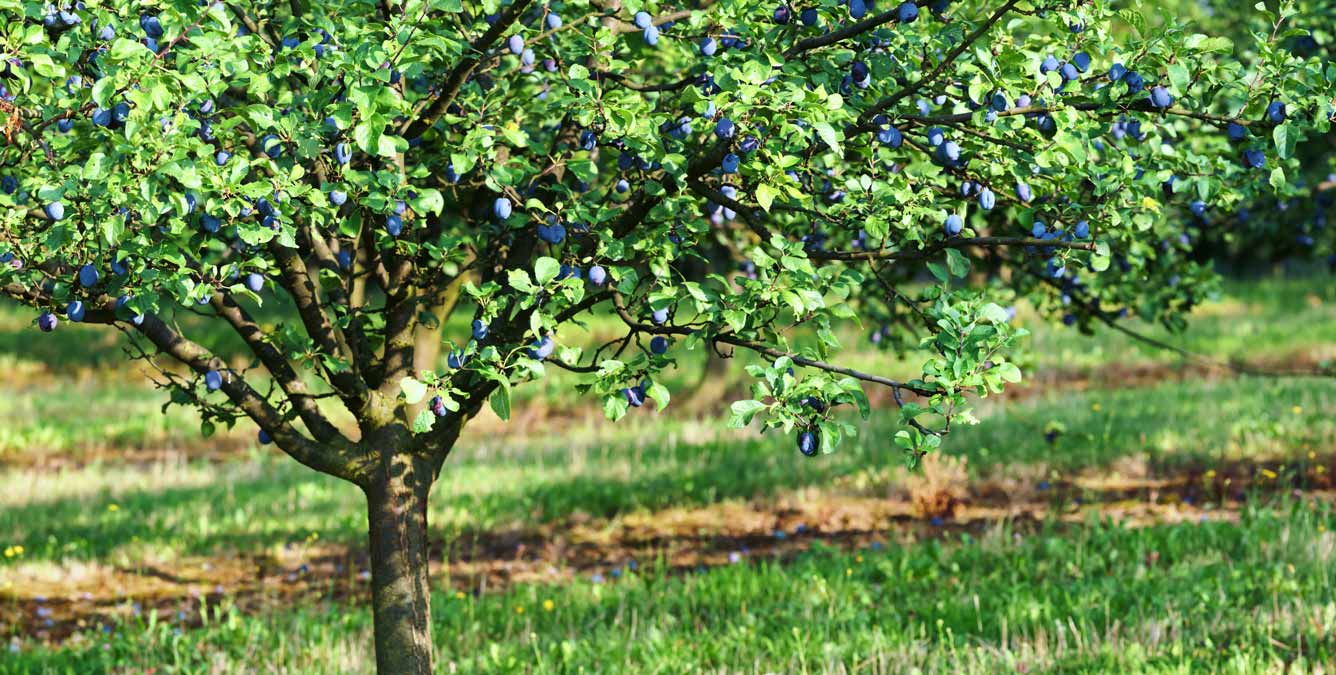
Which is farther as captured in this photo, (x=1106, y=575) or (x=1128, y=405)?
(x=1128, y=405)

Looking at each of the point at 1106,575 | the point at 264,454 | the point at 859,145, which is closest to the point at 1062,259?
the point at 859,145

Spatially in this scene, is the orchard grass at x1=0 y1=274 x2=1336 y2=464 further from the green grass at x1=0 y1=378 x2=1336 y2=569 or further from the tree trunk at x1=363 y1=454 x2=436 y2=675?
the tree trunk at x1=363 y1=454 x2=436 y2=675

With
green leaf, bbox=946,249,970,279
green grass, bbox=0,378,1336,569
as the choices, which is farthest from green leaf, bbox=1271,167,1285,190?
green grass, bbox=0,378,1336,569

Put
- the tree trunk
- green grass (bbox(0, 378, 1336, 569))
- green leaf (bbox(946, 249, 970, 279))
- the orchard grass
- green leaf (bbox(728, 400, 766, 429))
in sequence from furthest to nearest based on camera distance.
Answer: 1. the orchard grass
2. green grass (bbox(0, 378, 1336, 569))
3. the tree trunk
4. green leaf (bbox(946, 249, 970, 279))
5. green leaf (bbox(728, 400, 766, 429))

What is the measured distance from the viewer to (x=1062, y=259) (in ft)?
13.0

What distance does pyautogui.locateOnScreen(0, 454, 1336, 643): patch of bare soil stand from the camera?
24.7ft

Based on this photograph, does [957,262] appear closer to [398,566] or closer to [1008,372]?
[1008,372]

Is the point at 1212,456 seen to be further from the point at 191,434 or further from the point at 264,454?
the point at 191,434

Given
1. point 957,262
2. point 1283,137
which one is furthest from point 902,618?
point 1283,137

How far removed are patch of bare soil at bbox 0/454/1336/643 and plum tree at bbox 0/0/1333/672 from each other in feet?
10.9

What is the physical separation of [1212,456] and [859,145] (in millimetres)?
7005

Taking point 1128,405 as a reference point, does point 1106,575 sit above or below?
below

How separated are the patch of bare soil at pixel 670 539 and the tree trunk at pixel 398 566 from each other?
2.85 m

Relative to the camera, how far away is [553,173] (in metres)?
4.17
